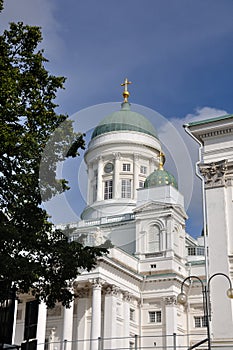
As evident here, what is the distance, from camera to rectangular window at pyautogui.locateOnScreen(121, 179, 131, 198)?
6689cm

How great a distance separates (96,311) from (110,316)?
5.81 feet

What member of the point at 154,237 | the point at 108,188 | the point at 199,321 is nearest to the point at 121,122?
the point at 154,237

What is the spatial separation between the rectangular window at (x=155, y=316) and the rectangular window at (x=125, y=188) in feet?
52.1

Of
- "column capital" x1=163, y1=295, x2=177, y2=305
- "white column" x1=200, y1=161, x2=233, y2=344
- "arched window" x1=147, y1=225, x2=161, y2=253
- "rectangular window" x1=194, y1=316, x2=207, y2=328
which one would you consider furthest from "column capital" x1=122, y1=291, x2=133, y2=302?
"white column" x1=200, y1=161, x2=233, y2=344

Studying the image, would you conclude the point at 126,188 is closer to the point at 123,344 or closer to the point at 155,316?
the point at 155,316

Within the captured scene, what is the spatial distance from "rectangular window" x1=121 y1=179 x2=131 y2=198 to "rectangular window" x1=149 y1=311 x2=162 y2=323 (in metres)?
15.9

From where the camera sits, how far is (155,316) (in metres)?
55.8

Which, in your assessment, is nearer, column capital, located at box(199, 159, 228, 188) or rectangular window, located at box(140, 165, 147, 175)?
A: column capital, located at box(199, 159, 228, 188)

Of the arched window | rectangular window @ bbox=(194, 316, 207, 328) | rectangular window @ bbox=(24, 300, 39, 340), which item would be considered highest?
the arched window

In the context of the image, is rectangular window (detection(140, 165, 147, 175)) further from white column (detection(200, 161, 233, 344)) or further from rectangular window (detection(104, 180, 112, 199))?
white column (detection(200, 161, 233, 344))

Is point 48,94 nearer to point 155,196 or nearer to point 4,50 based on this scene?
point 4,50

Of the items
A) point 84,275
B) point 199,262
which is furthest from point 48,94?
point 199,262

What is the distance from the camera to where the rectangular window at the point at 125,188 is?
66.9m

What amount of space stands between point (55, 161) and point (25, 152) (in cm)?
303
